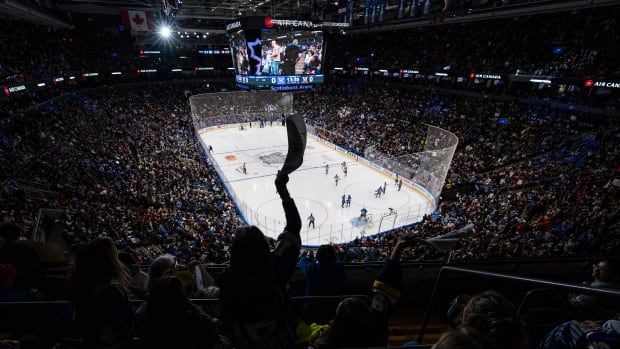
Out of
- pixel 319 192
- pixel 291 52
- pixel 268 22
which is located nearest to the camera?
pixel 268 22

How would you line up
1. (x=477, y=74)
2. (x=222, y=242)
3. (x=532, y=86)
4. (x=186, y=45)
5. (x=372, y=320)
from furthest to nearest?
(x=186, y=45) < (x=477, y=74) < (x=532, y=86) < (x=222, y=242) < (x=372, y=320)

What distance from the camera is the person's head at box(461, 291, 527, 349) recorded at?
1.51m

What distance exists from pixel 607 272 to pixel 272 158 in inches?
1055

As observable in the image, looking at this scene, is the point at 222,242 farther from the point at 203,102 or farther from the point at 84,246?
the point at 203,102

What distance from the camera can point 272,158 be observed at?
1148 inches

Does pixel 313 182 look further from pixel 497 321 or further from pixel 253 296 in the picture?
pixel 497 321

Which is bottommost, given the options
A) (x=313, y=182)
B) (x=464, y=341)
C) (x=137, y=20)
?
(x=313, y=182)

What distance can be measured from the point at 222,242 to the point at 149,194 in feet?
19.9

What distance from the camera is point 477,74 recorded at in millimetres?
30016

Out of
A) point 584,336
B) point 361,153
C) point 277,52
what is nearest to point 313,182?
point 361,153

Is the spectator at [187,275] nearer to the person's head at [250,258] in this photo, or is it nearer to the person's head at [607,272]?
the person's head at [250,258]

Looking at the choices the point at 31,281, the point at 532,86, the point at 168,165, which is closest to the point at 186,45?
the point at 168,165

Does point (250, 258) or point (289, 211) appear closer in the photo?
point (250, 258)

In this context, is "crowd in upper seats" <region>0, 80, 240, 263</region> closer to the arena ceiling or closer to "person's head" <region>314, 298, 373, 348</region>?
"person's head" <region>314, 298, 373, 348</region>
